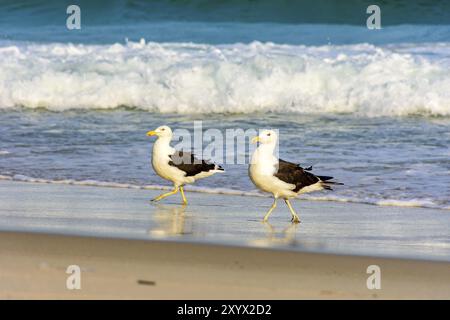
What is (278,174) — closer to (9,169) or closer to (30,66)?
(9,169)

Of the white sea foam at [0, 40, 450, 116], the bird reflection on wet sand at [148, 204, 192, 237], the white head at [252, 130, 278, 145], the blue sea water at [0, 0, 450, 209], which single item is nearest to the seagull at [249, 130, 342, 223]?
the white head at [252, 130, 278, 145]

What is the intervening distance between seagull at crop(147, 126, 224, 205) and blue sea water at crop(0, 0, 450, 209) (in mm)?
519

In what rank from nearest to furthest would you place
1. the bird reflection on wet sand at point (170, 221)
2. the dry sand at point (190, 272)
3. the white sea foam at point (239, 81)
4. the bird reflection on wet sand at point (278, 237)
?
the dry sand at point (190, 272)
the bird reflection on wet sand at point (278, 237)
the bird reflection on wet sand at point (170, 221)
the white sea foam at point (239, 81)

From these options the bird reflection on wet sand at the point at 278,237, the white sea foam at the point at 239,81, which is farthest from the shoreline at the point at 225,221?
the white sea foam at the point at 239,81

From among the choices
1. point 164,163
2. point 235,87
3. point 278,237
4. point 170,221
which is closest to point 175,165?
point 164,163

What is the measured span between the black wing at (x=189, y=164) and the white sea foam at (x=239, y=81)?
16.3 ft

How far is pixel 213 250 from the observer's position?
6.11 meters

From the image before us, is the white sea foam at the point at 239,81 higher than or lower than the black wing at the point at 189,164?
higher

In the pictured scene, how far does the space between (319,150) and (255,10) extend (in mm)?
12639

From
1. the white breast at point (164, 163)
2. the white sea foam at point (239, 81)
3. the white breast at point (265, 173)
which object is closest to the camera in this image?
the white breast at point (265, 173)

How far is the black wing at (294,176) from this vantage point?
7.46 m

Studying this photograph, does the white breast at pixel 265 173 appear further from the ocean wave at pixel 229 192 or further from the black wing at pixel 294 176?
the ocean wave at pixel 229 192

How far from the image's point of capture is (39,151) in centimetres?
1036
